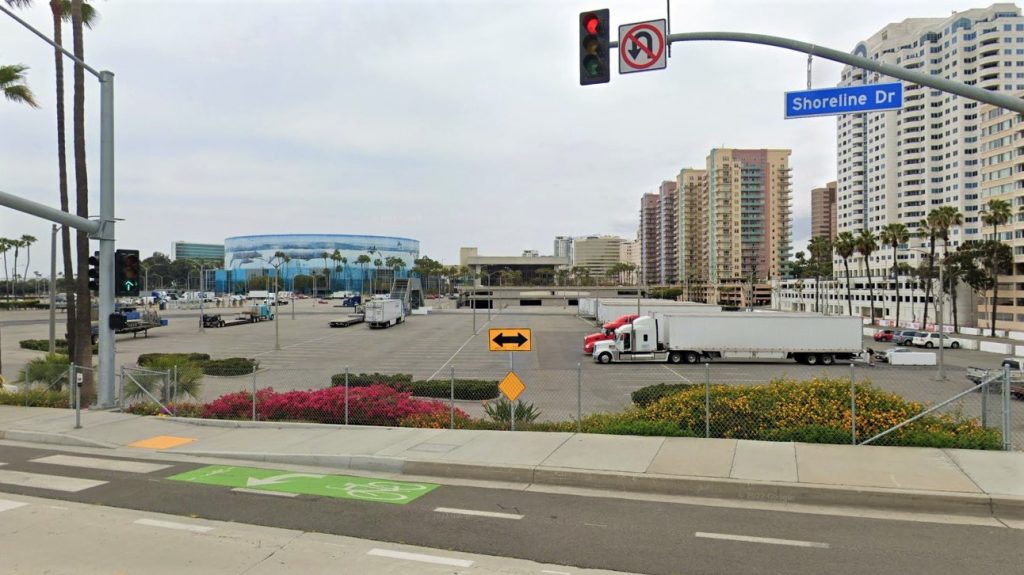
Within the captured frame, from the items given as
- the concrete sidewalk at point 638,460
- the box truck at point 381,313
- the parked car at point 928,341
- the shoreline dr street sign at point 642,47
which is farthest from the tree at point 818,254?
the shoreline dr street sign at point 642,47

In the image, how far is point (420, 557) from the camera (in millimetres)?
7422

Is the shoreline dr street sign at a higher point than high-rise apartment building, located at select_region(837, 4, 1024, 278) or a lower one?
lower

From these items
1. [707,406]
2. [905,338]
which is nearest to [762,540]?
[707,406]

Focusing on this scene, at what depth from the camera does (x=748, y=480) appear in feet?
32.9

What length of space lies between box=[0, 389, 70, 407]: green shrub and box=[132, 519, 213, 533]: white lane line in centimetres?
1409

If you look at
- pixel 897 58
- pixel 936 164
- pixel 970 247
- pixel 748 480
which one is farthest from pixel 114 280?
pixel 897 58

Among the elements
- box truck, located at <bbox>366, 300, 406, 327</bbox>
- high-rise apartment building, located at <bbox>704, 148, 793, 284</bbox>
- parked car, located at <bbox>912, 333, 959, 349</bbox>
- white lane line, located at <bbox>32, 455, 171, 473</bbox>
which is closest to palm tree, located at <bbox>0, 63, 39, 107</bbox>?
white lane line, located at <bbox>32, 455, 171, 473</bbox>

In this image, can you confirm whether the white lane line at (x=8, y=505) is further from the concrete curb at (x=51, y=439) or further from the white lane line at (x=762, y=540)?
the white lane line at (x=762, y=540)

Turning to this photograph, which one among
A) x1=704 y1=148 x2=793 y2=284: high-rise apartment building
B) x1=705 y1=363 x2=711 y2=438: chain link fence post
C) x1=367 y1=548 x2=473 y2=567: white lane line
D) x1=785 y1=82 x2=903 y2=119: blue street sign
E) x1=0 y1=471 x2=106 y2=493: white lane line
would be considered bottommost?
x1=0 y1=471 x2=106 y2=493: white lane line

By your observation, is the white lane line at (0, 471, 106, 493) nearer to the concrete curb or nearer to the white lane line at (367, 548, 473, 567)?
the concrete curb

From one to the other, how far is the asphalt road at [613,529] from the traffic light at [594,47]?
676cm

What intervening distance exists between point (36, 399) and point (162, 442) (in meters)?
9.37

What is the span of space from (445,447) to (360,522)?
4.14 meters

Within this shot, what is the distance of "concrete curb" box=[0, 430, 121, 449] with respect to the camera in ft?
47.2
